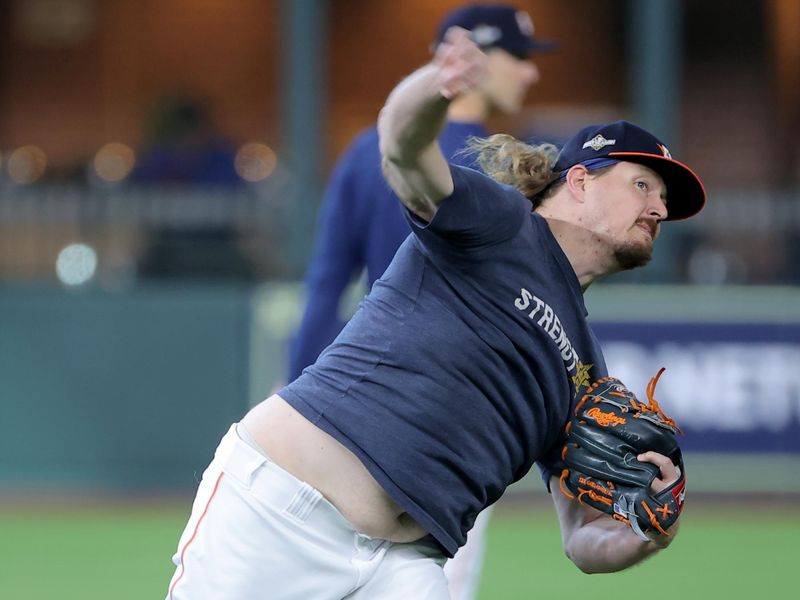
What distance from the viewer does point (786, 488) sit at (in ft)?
32.8

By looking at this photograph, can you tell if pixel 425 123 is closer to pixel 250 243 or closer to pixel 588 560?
pixel 588 560

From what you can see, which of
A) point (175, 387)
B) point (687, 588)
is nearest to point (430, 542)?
point (687, 588)

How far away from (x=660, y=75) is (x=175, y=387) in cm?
424

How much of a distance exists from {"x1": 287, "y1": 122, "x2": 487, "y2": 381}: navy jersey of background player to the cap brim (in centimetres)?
143

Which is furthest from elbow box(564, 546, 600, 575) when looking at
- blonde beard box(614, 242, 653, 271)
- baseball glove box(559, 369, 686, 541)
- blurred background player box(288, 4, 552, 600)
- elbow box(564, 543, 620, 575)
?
blurred background player box(288, 4, 552, 600)

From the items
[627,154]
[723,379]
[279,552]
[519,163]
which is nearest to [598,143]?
[627,154]

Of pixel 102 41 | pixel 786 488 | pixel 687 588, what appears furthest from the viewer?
pixel 102 41

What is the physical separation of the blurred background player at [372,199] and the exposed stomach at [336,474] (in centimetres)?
179

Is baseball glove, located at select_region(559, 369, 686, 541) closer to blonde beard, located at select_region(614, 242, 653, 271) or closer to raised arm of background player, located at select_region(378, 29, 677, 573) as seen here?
blonde beard, located at select_region(614, 242, 653, 271)

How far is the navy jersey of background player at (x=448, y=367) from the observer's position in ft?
10.6

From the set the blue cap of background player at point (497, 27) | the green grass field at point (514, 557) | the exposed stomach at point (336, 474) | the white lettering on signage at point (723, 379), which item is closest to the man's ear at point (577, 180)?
the exposed stomach at point (336, 474)

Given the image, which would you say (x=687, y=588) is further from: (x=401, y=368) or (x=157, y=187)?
(x=157, y=187)

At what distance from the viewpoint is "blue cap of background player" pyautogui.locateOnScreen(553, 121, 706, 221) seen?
3473 mm

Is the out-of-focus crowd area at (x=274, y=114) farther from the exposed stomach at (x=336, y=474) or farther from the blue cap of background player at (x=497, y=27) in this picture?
the exposed stomach at (x=336, y=474)
